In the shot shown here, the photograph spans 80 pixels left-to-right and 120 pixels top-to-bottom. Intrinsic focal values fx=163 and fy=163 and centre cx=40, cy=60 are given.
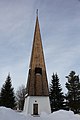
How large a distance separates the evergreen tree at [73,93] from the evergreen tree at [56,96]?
1439 millimetres

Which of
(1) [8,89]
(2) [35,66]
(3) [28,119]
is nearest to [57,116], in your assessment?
(3) [28,119]

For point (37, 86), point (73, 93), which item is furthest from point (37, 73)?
point (73, 93)

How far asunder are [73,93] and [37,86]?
7.42 meters

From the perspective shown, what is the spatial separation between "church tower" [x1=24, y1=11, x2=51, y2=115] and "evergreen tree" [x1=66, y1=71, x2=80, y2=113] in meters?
5.77

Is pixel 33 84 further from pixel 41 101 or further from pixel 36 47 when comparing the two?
pixel 36 47

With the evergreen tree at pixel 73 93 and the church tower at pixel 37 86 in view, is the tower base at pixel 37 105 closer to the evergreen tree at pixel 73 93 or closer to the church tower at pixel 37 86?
the church tower at pixel 37 86

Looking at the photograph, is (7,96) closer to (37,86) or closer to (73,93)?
(37,86)

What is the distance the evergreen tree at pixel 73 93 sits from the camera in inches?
1102

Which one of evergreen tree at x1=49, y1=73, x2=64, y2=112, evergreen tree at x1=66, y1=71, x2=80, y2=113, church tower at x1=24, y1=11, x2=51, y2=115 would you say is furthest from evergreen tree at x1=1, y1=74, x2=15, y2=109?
evergreen tree at x1=66, y1=71, x2=80, y2=113

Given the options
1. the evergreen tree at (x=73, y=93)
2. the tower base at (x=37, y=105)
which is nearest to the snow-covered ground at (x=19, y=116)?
the tower base at (x=37, y=105)

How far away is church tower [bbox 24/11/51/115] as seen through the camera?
24188 mm

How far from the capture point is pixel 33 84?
25375mm

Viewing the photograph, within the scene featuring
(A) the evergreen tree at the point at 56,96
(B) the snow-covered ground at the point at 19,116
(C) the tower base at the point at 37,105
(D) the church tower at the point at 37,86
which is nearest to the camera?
(B) the snow-covered ground at the point at 19,116

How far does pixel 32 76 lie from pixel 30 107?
4792mm
